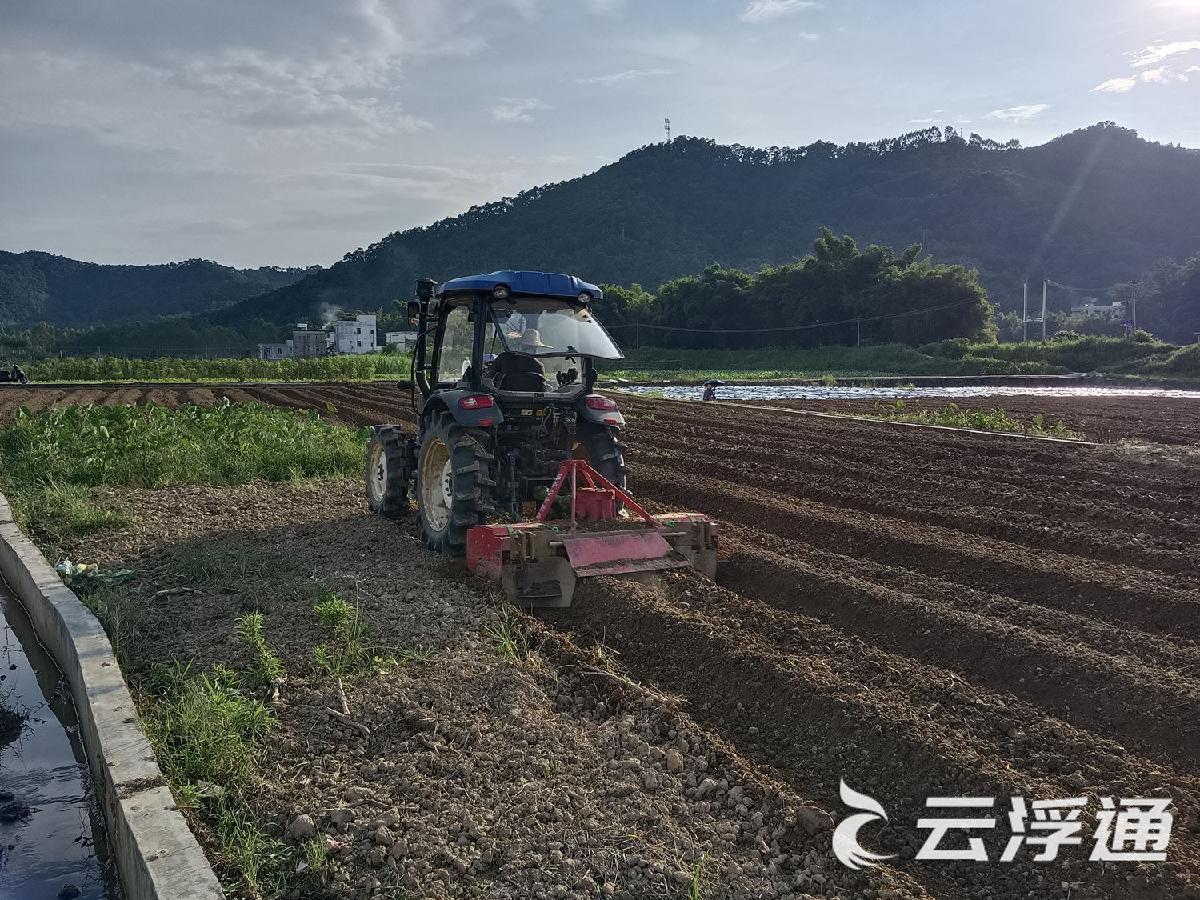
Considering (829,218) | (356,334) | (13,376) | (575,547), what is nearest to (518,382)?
(575,547)

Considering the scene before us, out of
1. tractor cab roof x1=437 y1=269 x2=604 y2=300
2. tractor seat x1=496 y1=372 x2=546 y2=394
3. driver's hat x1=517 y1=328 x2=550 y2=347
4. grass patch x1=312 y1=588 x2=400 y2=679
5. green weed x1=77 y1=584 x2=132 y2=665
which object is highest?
tractor cab roof x1=437 y1=269 x2=604 y2=300

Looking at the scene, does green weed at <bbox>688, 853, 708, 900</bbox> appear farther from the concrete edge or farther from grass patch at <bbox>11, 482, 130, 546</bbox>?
grass patch at <bbox>11, 482, 130, 546</bbox>

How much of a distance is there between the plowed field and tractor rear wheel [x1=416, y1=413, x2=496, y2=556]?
1083mm

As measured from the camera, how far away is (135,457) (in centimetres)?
1058

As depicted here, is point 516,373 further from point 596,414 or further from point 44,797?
point 44,797

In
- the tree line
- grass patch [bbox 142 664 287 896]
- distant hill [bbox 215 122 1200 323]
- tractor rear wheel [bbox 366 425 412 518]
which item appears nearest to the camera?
grass patch [bbox 142 664 287 896]

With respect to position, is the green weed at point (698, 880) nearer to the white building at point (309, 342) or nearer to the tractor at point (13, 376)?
the tractor at point (13, 376)

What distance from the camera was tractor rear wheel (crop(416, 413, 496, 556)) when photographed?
21.0 ft

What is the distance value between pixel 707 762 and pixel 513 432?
368 cm

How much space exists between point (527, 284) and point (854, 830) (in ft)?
14.7

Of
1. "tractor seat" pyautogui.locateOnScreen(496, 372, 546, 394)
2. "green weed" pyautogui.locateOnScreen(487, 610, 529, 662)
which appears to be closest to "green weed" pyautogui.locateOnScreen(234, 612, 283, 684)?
"green weed" pyautogui.locateOnScreen(487, 610, 529, 662)

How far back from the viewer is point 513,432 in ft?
22.7

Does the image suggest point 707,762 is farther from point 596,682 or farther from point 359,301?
point 359,301

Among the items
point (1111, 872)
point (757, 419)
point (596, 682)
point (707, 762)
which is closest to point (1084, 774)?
point (1111, 872)
